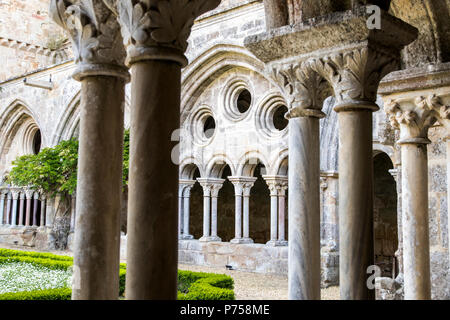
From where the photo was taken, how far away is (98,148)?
258 cm

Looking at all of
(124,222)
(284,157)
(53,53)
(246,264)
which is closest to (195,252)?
(246,264)

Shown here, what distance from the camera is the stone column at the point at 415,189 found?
4.38 m

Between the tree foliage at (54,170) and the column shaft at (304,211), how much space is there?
12694 mm

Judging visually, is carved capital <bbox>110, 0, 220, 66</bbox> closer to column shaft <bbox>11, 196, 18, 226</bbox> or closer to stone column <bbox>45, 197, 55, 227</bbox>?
stone column <bbox>45, 197, 55, 227</bbox>

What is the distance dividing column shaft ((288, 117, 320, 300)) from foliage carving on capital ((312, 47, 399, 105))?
0.36 metres

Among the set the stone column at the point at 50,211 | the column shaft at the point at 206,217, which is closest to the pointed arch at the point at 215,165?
the column shaft at the point at 206,217

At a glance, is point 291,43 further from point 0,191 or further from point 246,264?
point 0,191

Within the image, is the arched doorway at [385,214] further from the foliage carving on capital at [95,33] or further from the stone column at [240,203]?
the foliage carving on capital at [95,33]

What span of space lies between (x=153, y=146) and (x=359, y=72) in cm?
159

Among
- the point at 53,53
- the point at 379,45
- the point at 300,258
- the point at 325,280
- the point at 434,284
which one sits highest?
the point at 53,53

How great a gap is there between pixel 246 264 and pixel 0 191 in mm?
12217

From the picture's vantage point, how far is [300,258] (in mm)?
3328

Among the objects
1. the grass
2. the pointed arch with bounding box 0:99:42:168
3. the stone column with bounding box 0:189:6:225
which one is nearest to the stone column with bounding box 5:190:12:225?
the stone column with bounding box 0:189:6:225

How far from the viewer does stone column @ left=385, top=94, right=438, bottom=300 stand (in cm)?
438
